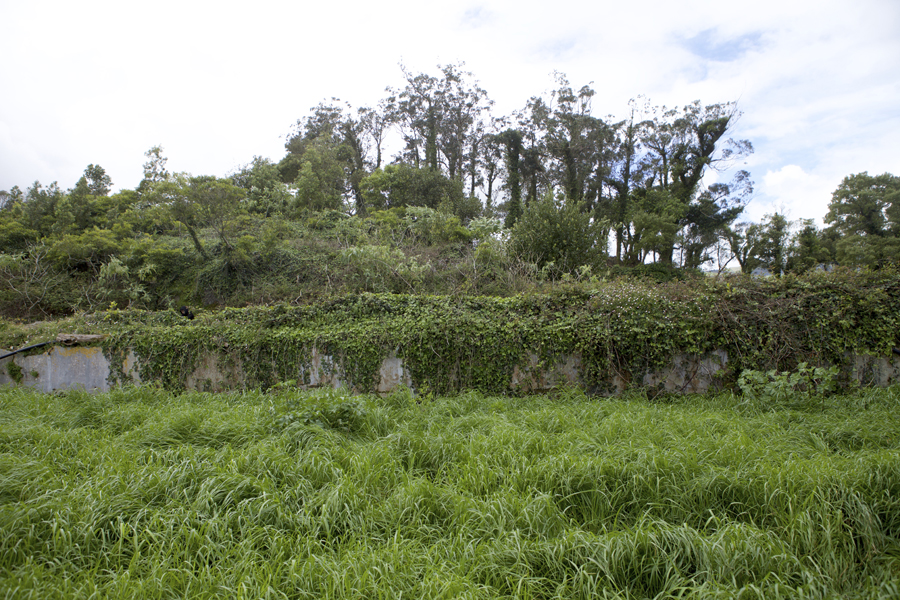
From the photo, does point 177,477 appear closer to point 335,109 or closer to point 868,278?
point 868,278

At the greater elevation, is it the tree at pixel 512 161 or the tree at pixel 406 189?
the tree at pixel 512 161

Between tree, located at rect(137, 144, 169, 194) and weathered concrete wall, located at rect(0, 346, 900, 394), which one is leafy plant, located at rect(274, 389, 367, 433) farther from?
tree, located at rect(137, 144, 169, 194)

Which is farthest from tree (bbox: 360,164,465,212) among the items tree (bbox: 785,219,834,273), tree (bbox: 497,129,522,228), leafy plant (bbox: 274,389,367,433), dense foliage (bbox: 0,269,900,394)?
tree (bbox: 785,219,834,273)

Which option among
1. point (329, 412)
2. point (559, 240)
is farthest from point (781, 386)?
point (559, 240)

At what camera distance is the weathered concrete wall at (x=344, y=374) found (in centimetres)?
536

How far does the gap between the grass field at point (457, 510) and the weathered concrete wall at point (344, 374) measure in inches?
63.3

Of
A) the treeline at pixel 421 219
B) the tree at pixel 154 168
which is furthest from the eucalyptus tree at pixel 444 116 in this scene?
the tree at pixel 154 168

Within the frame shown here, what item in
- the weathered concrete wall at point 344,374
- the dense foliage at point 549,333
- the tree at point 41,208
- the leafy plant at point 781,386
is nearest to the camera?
the leafy plant at point 781,386

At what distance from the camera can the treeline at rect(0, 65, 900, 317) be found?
38.0 ft

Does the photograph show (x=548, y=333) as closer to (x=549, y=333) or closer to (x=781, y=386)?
(x=549, y=333)

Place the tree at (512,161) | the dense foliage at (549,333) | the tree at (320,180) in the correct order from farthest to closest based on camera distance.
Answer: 1. the tree at (512,161)
2. the tree at (320,180)
3. the dense foliage at (549,333)

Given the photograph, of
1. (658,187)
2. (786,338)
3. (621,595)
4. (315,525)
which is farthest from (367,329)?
(658,187)

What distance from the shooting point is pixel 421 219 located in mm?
13891

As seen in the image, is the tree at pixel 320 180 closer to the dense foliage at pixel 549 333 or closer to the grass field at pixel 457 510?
the dense foliage at pixel 549 333
